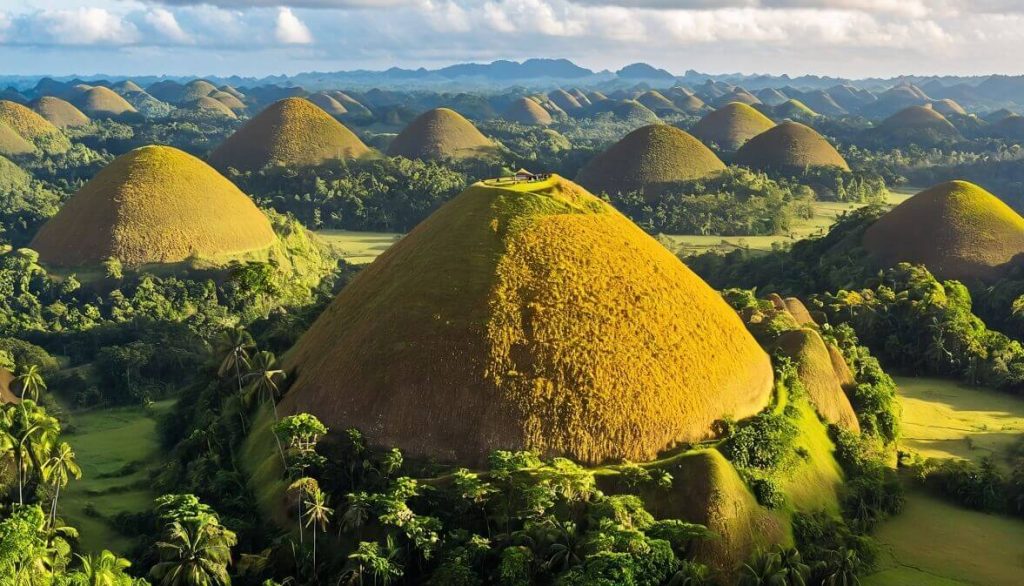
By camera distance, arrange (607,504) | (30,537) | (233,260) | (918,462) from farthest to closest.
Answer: (233,260), (918,462), (607,504), (30,537)

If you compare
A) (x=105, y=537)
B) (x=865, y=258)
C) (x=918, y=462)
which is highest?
(x=865, y=258)

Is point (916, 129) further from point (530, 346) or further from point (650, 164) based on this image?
point (530, 346)

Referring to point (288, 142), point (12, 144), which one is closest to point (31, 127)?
point (12, 144)

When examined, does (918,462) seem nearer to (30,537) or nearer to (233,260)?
(30,537)

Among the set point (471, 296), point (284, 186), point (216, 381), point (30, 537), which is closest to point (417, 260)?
point (471, 296)

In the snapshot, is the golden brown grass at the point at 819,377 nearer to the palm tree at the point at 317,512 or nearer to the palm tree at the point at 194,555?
the palm tree at the point at 317,512

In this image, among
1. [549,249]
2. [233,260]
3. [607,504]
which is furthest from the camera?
[233,260]

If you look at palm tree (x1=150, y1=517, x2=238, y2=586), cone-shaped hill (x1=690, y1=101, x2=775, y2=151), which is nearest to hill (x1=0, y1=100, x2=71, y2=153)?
cone-shaped hill (x1=690, y1=101, x2=775, y2=151)

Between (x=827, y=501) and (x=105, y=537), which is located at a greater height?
(x=827, y=501)
